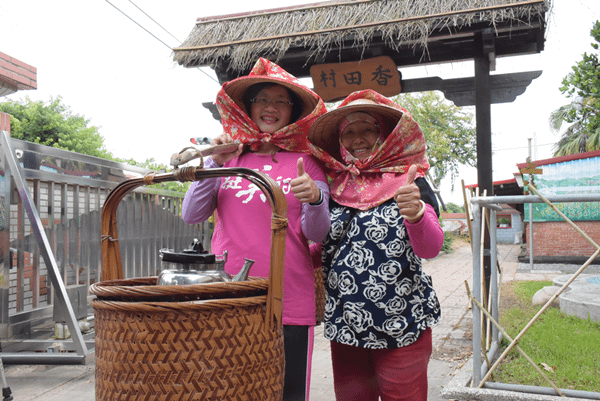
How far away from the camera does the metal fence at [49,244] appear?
10.9 ft

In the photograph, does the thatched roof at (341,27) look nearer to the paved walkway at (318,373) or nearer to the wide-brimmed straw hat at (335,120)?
the paved walkway at (318,373)

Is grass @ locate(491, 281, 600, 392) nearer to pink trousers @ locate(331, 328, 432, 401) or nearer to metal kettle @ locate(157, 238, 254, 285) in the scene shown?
pink trousers @ locate(331, 328, 432, 401)

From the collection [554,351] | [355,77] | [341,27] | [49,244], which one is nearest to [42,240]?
[49,244]

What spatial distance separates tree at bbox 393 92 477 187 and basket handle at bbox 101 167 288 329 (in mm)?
21495

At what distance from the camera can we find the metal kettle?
1256 mm

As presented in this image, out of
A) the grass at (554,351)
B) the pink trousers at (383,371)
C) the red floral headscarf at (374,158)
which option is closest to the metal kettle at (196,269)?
the red floral headscarf at (374,158)

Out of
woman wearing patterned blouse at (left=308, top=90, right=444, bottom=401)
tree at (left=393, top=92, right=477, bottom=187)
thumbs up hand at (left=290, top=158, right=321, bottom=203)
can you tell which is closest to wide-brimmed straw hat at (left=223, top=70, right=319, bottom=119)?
woman wearing patterned blouse at (left=308, top=90, right=444, bottom=401)

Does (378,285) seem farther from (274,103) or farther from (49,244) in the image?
(49,244)

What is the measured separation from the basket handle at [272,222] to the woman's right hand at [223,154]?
414 mm

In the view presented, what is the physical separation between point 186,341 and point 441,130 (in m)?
25.1

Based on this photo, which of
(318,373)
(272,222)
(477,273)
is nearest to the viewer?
(272,222)

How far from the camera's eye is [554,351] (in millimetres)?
4219

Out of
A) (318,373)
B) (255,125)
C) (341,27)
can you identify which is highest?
(341,27)

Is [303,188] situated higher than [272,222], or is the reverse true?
[303,188]
